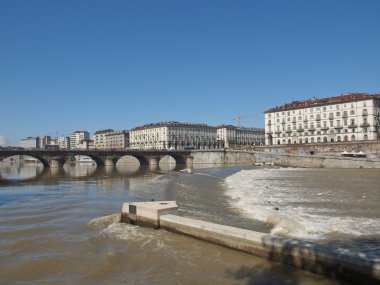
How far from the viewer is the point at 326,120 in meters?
114

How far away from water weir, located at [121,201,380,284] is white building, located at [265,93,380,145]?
102655 millimetres

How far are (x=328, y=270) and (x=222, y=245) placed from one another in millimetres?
3523

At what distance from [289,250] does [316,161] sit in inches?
2768

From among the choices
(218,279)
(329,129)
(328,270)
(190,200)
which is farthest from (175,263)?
(329,129)

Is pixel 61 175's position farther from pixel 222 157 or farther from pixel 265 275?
pixel 265 275

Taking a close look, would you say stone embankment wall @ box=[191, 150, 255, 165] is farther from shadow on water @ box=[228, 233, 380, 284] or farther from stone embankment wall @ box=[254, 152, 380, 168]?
shadow on water @ box=[228, 233, 380, 284]

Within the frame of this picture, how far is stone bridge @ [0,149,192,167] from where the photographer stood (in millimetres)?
102963

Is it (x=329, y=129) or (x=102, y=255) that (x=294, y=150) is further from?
(x=102, y=255)

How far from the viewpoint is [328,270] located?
28.2 feet

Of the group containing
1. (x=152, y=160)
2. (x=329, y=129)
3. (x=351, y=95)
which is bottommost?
(x=152, y=160)

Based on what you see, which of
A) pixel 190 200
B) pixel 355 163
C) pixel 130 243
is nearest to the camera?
pixel 130 243

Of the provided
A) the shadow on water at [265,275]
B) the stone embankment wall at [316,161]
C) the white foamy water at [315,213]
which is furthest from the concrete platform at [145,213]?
the stone embankment wall at [316,161]

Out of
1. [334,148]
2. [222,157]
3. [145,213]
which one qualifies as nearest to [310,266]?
[145,213]

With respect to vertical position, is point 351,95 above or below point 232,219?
above
